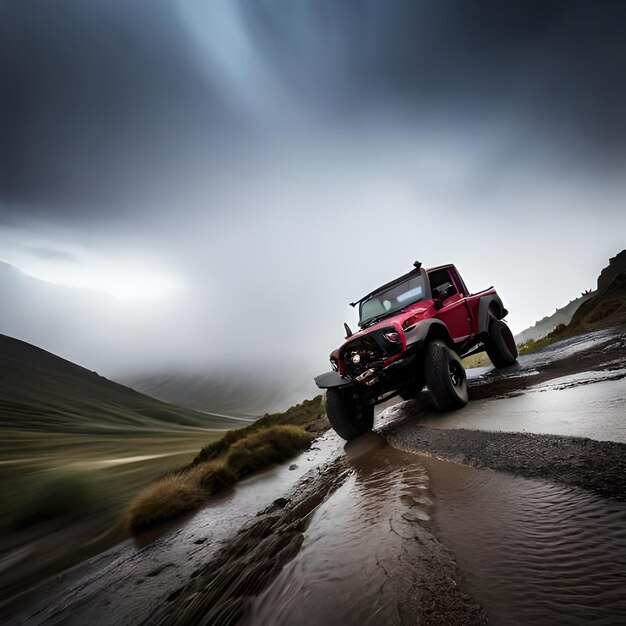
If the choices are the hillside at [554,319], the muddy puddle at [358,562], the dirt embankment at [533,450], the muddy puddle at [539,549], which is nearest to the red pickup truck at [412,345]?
the dirt embankment at [533,450]

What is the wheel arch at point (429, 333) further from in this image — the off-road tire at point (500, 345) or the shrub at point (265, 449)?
the shrub at point (265, 449)

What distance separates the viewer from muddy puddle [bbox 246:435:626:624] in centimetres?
113

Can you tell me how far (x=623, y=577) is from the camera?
1111 millimetres

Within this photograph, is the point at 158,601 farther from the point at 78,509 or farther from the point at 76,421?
the point at 76,421

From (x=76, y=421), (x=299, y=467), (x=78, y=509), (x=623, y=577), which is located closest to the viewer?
(x=623, y=577)

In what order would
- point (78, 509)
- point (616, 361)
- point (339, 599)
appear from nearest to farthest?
point (339, 599) < point (616, 361) < point (78, 509)

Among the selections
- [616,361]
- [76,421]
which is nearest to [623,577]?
[616,361]

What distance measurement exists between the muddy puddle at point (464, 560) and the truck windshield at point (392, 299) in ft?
13.3

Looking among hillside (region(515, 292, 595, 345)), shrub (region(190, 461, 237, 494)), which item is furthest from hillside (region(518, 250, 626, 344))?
hillside (region(515, 292, 595, 345))

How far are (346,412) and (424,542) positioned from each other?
4.04 m

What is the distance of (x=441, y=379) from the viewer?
4668mm

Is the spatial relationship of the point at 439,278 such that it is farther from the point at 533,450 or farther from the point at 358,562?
the point at 358,562

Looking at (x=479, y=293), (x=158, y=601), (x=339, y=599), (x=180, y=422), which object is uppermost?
(x=180, y=422)

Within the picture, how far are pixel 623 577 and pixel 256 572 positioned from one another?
6.61ft
